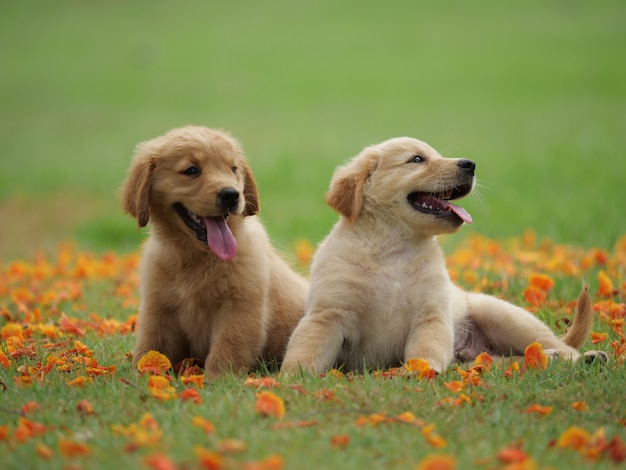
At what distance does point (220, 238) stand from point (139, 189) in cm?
55

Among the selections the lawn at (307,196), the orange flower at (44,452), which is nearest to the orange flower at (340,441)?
the lawn at (307,196)

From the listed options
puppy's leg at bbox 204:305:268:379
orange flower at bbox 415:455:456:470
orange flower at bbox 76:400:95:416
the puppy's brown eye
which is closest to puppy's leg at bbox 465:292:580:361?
puppy's leg at bbox 204:305:268:379

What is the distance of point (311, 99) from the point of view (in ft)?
82.1

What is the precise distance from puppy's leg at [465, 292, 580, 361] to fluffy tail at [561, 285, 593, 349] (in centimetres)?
8

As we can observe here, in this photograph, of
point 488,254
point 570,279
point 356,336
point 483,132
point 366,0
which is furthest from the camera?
point 366,0

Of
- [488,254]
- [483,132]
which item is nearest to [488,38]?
[483,132]

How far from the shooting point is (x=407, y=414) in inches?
149

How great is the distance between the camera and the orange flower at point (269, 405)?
152 inches

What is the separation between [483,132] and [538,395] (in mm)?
15666

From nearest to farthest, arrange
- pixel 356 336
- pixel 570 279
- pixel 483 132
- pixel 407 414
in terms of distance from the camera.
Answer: pixel 407 414, pixel 356 336, pixel 570 279, pixel 483 132

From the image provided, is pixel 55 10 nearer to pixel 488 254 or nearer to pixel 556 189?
pixel 556 189

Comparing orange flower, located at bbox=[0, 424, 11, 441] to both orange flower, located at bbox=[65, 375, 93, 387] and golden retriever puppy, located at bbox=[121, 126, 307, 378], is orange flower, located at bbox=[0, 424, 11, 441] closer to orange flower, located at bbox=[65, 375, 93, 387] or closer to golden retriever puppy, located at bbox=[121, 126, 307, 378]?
orange flower, located at bbox=[65, 375, 93, 387]

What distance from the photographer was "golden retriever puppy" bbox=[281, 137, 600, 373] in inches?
194

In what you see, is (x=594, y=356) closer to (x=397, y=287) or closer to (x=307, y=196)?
(x=397, y=287)
